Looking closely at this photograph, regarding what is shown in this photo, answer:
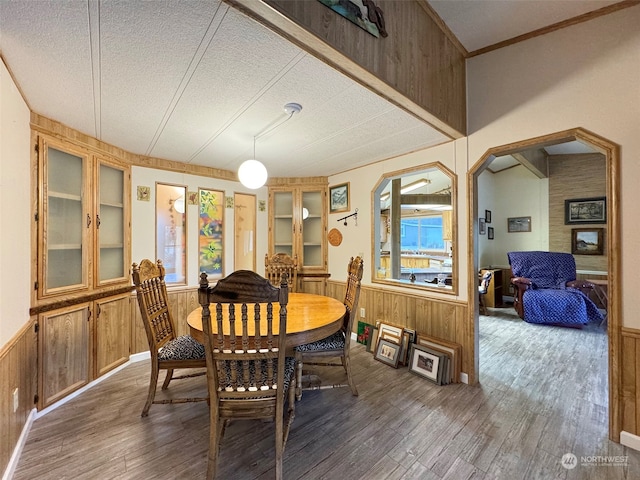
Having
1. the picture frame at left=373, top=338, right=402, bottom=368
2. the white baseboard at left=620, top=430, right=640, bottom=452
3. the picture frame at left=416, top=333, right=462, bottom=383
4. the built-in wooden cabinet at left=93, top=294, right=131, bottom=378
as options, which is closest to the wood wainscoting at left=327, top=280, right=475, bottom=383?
the picture frame at left=416, top=333, right=462, bottom=383

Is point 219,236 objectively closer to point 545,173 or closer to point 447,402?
point 447,402

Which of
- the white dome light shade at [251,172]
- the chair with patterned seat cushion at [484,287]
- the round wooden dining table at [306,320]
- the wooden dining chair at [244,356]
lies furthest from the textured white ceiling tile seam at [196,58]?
the chair with patterned seat cushion at [484,287]

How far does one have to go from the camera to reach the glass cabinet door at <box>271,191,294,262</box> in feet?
13.9

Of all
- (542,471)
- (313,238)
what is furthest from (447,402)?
(313,238)

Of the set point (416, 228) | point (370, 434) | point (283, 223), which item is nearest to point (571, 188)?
point (416, 228)

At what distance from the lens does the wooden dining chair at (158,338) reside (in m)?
2.05

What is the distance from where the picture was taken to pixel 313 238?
4.30 metres

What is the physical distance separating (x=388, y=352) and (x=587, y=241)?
535cm

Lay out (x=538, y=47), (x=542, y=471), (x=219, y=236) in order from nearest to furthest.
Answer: (x=542, y=471)
(x=538, y=47)
(x=219, y=236)

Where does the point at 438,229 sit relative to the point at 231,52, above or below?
below

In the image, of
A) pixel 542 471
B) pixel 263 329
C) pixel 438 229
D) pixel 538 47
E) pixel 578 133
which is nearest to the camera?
pixel 542 471

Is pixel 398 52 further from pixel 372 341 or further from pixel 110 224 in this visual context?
pixel 110 224

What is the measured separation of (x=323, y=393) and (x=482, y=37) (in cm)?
329

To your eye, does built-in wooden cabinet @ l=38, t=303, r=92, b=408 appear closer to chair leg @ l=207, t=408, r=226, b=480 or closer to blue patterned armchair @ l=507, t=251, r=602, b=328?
chair leg @ l=207, t=408, r=226, b=480
